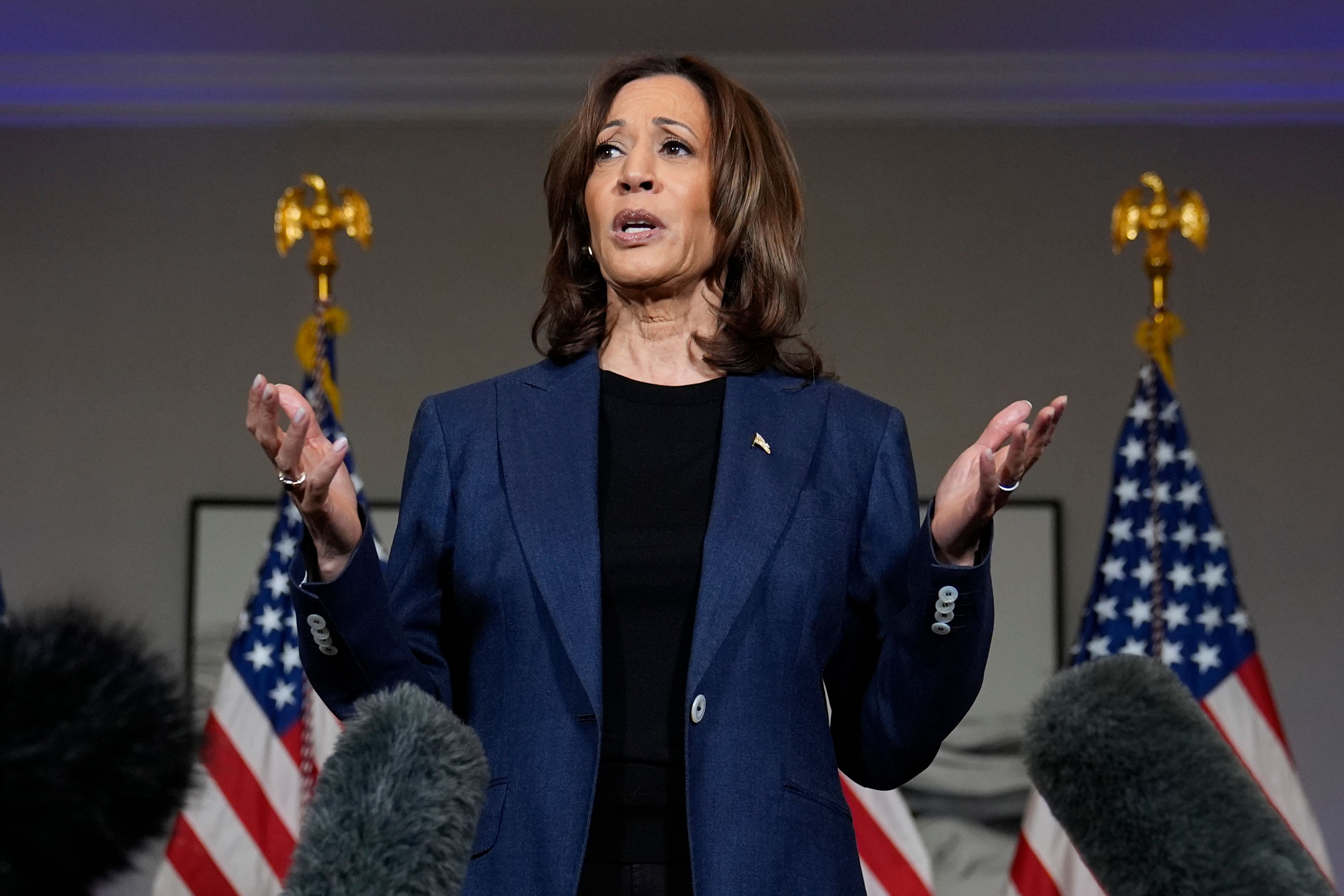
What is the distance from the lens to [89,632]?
0.62m

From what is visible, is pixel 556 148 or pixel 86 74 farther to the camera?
pixel 86 74

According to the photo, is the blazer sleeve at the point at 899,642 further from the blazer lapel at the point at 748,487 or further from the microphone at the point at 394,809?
the microphone at the point at 394,809

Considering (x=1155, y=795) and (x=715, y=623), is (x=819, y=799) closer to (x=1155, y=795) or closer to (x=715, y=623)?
(x=715, y=623)

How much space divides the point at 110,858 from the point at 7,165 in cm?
495

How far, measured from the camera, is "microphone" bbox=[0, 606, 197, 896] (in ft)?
1.90

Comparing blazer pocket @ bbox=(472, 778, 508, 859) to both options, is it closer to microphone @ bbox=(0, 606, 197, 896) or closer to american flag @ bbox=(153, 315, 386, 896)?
microphone @ bbox=(0, 606, 197, 896)

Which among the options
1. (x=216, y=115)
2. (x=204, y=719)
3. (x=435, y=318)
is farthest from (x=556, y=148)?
(x=216, y=115)

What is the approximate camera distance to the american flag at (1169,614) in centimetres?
377

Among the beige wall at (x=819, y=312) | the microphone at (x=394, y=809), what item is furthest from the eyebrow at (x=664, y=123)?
the beige wall at (x=819, y=312)

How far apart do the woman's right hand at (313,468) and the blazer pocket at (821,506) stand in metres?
0.45

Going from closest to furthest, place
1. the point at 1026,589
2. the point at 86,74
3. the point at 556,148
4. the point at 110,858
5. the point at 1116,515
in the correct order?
the point at 110,858, the point at 556,148, the point at 1116,515, the point at 1026,589, the point at 86,74

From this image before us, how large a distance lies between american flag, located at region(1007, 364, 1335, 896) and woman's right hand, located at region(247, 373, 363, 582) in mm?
2539

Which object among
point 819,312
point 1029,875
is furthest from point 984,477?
point 819,312

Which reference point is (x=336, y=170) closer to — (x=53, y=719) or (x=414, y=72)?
(x=414, y=72)
